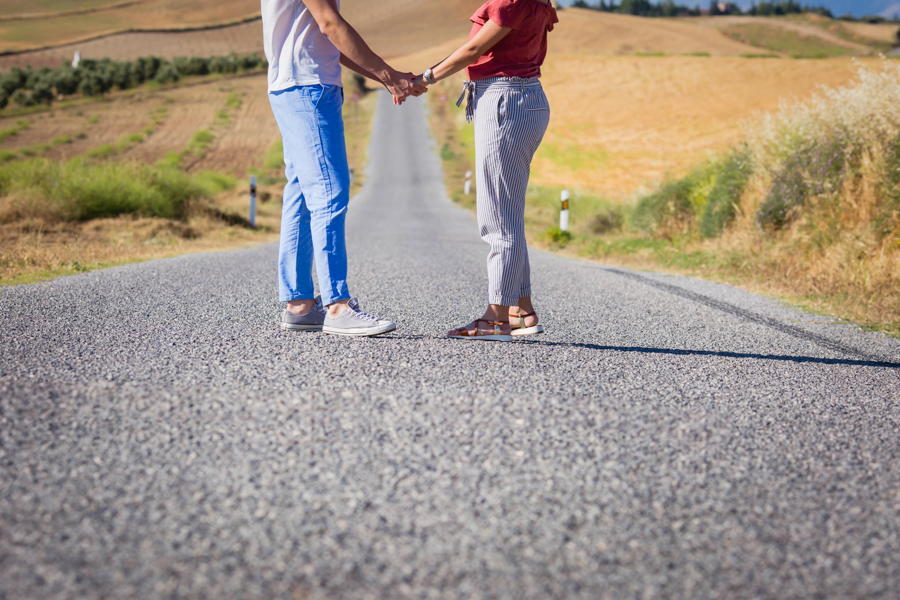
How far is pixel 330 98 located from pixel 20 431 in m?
2.10

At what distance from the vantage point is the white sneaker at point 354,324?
11.0 feet

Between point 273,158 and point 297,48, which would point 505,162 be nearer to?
point 297,48

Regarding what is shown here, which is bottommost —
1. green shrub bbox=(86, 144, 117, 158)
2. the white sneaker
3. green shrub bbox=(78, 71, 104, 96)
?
the white sneaker

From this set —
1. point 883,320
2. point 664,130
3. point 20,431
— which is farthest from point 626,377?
point 664,130

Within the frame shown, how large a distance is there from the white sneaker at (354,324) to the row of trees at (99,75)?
60506 mm

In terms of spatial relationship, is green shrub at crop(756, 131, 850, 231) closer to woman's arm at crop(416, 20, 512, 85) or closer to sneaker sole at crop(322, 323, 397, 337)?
woman's arm at crop(416, 20, 512, 85)

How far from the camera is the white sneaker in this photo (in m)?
3.34

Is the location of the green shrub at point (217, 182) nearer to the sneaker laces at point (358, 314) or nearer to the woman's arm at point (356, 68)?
the woman's arm at point (356, 68)

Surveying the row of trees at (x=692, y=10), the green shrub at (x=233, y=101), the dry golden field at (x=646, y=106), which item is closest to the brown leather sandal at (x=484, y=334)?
the dry golden field at (x=646, y=106)

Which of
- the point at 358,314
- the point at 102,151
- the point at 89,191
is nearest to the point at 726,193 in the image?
the point at 358,314

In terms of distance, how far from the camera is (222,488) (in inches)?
69.4

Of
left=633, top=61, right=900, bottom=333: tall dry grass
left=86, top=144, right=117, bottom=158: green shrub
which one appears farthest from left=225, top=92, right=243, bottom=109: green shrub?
left=633, top=61, right=900, bottom=333: tall dry grass

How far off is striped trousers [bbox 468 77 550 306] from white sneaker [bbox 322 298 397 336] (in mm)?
626

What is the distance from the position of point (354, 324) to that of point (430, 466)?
1.54 metres
